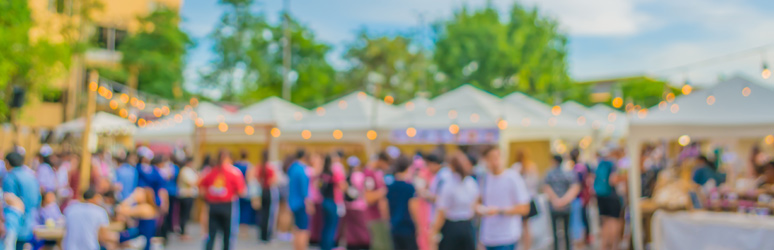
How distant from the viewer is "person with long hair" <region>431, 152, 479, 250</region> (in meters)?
5.44

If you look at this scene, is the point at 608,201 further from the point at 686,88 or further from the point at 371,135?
the point at 371,135

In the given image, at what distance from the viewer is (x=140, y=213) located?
7113 millimetres

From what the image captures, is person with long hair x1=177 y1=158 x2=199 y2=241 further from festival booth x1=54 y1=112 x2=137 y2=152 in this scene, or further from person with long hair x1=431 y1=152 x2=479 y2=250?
festival booth x1=54 y1=112 x2=137 y2=152

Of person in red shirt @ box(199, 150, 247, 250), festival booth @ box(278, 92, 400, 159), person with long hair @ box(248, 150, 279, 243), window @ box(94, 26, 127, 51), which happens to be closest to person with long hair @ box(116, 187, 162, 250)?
person in red shirt @ box(199, 150, 247, 250)

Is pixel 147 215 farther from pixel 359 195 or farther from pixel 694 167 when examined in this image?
pixel 694 167

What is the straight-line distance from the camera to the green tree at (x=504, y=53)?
33.0 metres

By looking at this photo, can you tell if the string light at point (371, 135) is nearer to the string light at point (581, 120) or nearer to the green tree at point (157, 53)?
the string light at point (581, 120)

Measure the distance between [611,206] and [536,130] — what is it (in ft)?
13.1

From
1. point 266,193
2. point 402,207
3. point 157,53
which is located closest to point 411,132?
point 266,193

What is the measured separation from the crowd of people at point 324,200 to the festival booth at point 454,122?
59.4 inches

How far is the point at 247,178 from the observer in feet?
33.9

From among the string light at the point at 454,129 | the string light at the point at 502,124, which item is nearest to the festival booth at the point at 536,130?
Result: the string light at the point at 502,124

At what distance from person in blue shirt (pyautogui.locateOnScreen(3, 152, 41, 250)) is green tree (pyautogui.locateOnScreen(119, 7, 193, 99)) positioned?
24504 millimetres

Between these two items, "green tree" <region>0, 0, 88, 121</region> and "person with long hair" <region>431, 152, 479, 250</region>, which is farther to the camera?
"green tree" <region>0, 0, 88, 121</region>
